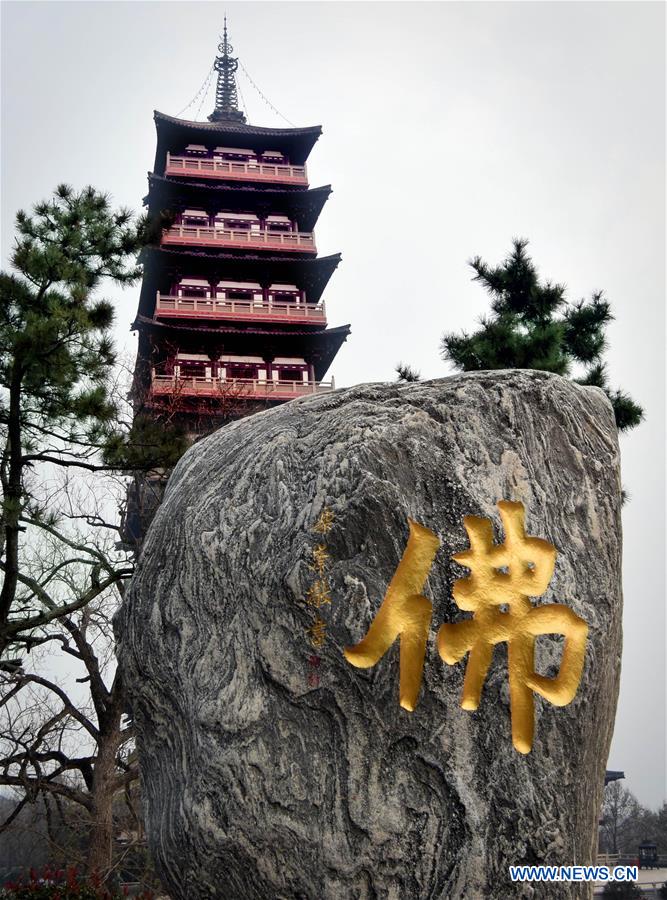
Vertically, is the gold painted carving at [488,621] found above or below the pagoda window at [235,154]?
below

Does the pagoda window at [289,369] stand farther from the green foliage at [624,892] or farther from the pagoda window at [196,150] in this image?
the green foliage at [624,892]

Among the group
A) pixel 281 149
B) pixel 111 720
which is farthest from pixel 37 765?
pixel 281 149

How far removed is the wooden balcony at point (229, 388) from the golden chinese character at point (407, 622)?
275 inches

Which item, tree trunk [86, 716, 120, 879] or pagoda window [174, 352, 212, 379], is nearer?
tree trunk [86, 716, 120, 879]

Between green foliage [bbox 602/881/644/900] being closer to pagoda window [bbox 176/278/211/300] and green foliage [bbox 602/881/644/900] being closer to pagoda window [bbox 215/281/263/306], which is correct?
pagoda window [bbox 215/281/263/306]

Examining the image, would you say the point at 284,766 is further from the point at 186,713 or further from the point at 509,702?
the point at 509,702

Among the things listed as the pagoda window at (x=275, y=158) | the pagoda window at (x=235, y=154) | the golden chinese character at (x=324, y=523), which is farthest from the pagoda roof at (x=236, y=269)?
the golden chinese character at (x=324, y=523)

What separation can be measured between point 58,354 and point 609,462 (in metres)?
4.17

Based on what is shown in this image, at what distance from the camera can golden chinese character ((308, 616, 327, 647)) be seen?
9.48 ft

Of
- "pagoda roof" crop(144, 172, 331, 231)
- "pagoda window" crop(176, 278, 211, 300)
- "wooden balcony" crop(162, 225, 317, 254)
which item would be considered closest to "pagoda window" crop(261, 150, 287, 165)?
"pagoda roof" crop(144, 172, 331, 231)

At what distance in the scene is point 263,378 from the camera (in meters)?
16.2

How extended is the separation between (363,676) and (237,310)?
13794mm

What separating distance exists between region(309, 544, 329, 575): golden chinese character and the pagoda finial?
19895mm

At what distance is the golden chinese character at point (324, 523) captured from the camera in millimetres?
2971
